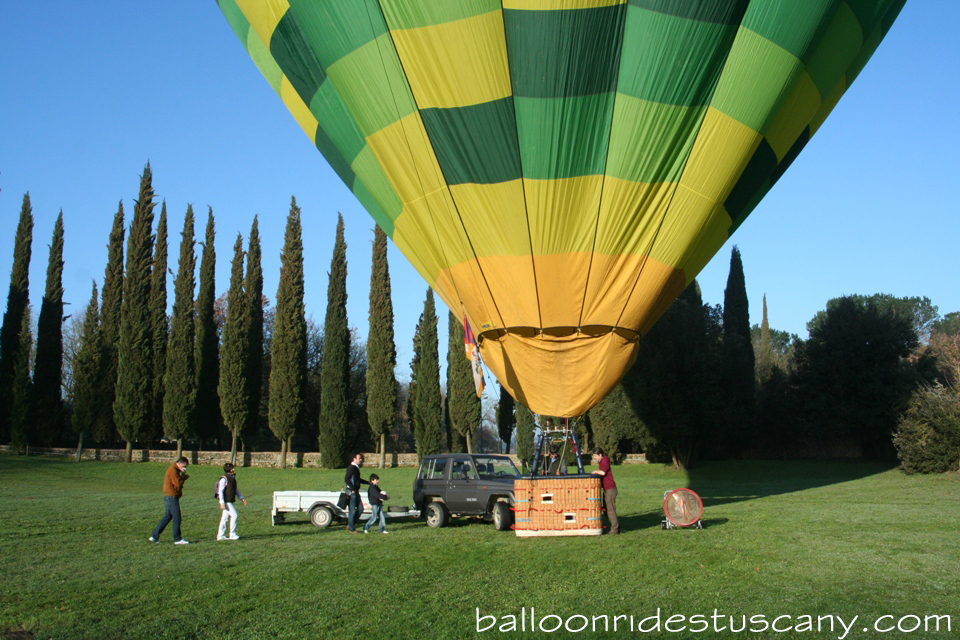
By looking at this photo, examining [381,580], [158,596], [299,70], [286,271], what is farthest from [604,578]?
[286,271]

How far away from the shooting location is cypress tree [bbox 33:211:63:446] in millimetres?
35906

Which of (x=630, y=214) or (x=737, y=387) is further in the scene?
(x=737, y=387)

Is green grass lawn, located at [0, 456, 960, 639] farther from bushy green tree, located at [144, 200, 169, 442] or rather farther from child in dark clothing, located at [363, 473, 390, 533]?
bushy green tree, located at [144, 200, 169, 442]

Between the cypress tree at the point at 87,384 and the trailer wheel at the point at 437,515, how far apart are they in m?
27.0

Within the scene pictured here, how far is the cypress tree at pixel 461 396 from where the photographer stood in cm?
3588

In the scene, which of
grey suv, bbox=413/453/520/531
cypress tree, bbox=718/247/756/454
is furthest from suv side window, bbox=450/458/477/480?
cypress tree, bbox=718/247/756/454

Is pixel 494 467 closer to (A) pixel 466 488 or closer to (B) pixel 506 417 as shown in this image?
(A) pixel 466 488

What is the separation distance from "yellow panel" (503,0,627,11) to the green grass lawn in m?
5.70

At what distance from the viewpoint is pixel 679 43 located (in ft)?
27.1

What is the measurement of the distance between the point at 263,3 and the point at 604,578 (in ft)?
25.4

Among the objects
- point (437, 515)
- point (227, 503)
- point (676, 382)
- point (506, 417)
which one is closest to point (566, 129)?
point (437, 515)

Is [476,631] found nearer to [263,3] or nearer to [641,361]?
[263,3]

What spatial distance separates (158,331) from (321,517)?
25.7 m

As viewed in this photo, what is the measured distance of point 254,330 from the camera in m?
35.1
